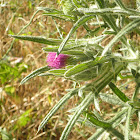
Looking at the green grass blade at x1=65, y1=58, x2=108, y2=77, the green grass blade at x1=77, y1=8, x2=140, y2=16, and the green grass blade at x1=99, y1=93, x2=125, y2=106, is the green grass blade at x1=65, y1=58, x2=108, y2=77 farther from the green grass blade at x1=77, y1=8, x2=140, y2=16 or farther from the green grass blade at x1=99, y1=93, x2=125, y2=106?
the green grass blade at x1=99, y1=93, x2=125, y2=106

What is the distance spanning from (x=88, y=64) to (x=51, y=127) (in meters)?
2.07

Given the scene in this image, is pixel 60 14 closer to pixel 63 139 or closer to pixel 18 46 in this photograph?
pixel 63 139

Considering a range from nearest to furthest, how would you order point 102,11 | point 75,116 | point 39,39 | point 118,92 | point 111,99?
point 102,11
point 39,39
point 75,116
point 118,92
point 111,99

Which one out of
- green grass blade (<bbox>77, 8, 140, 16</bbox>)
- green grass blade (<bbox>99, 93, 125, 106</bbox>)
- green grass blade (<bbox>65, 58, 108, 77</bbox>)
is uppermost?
green grass blade (<bbox>77, 8, 140, 16</bbox>)

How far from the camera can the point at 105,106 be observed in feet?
8.97

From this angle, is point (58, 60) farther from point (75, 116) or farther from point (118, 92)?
point (118, 92)

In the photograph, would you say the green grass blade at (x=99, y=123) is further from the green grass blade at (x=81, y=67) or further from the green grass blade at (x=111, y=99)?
the green grass blade at (x=81, y=67)

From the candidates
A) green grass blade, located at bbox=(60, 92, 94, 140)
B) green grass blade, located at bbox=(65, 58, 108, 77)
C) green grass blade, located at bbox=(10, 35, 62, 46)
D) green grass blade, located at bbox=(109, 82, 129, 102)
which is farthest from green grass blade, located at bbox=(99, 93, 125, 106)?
green grass blade, located at bbox=(10, 35, 62, 46)

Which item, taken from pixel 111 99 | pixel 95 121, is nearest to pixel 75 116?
pixel 95 121

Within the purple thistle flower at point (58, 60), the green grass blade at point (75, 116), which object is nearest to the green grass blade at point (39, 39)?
the purple thistle flower at point (58, 60)

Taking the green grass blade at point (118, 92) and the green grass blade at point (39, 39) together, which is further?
the green grass blade at point (118, 92)

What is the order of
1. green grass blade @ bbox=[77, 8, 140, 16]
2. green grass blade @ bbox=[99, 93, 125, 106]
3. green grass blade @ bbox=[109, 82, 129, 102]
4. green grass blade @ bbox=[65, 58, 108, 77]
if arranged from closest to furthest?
green grass blade @ bbox=[77, 8, 140, 16] → green grass blade @ bbox=[65, 58, 108, 77] → green grass blade @ bbox=[109, 82, 129, 102] → green grass blade @ bbox=[99, 93, 125, 106]

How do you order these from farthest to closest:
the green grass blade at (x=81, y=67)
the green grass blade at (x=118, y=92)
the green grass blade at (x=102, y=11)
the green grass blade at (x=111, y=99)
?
the green grass blade at (x=111, y=99) < the green grass blade at (x=118, y=92) < the green grass blade at (x=81, y=67) < the green grass blade at (x=102, y=11)

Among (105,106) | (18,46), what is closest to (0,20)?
(18,46)
